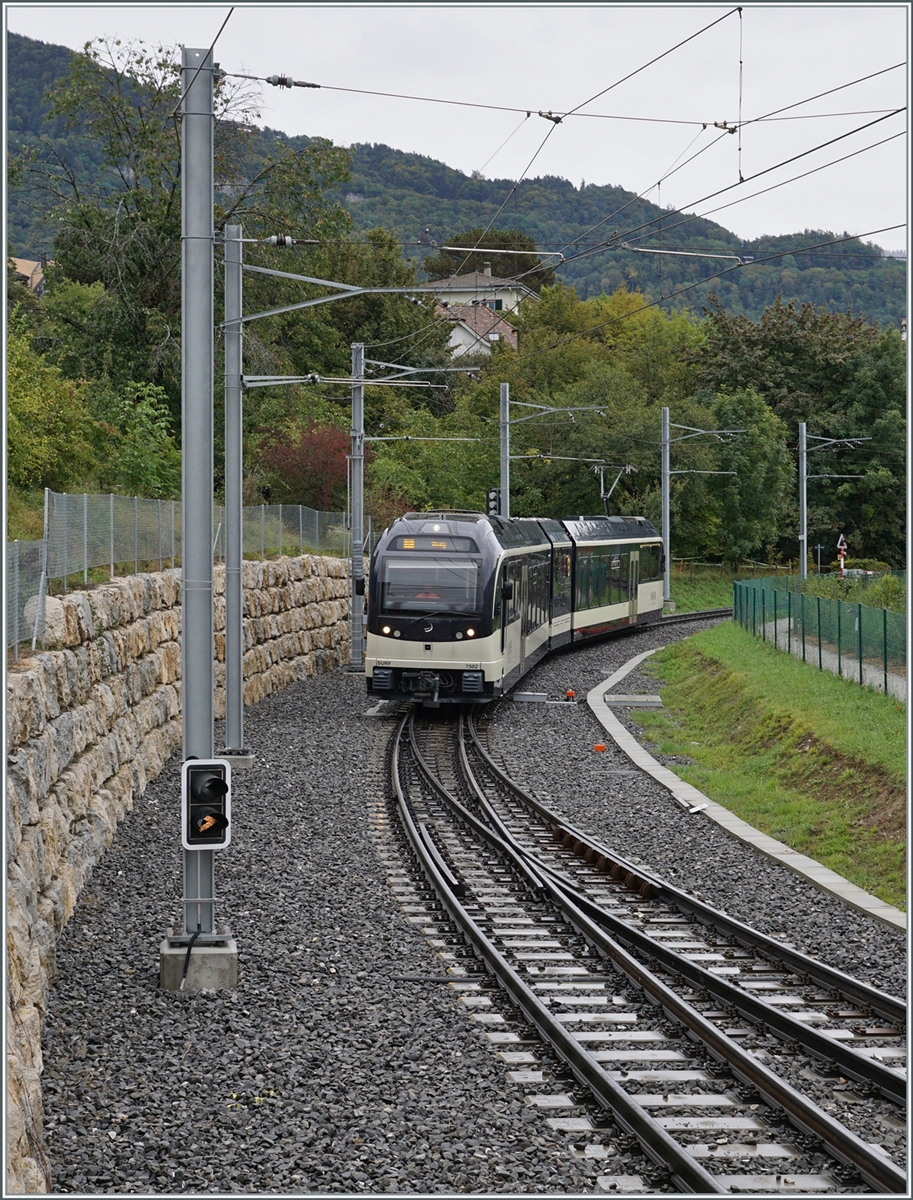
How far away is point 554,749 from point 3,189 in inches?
586

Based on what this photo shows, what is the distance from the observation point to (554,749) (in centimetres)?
2152

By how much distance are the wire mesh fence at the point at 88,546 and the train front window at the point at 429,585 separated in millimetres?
3429

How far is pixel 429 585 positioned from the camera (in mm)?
22891

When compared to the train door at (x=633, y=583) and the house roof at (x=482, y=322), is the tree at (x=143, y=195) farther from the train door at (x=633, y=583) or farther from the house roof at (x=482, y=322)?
the house roof at (x=482, y=322)

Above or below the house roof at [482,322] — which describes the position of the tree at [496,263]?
above

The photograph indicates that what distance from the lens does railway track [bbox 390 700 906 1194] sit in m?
6.89

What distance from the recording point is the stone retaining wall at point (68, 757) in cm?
760

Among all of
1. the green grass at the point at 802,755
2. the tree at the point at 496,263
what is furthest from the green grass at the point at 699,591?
the tree at the point at 496,263

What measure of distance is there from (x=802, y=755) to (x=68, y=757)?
1024cm

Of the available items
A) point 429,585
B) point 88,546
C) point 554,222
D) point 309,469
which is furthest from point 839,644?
point 554,222

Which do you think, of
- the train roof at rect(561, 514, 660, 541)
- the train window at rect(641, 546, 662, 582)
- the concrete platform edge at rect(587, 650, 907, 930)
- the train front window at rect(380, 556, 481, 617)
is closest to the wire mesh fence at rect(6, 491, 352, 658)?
the train front window at rect(380, 556, 481, 617)

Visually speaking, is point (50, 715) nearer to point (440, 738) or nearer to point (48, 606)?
point (48, 606)

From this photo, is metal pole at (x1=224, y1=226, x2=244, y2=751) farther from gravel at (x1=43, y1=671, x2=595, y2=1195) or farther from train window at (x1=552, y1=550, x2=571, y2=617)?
train window at (x1=552, y1=550, x2=571, y2=617)

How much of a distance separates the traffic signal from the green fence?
11886mm
